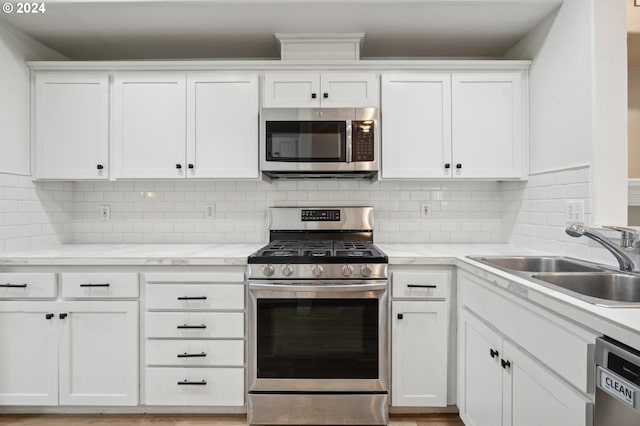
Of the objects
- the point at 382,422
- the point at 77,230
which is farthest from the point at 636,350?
the point at 77,230

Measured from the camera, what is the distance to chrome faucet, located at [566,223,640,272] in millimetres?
1463

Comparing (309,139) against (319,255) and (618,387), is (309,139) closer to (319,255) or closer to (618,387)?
(319,255)

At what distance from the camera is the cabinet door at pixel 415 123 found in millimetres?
2373

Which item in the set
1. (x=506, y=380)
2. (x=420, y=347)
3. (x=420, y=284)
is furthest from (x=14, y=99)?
(x=506, y=380)

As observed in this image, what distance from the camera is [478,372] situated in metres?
1.76

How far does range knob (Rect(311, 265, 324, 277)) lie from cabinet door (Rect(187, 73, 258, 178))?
78 centimetres

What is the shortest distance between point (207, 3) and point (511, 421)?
2.49 meters

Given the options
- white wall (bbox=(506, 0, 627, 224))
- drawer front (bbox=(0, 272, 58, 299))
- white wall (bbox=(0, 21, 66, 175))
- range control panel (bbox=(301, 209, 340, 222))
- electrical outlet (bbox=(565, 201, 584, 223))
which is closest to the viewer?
white wall (bbox=(506, 0, 627, 224))

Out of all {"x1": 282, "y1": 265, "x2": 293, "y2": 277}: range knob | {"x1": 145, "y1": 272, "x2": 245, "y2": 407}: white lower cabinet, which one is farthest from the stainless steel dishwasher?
{"x1": 145, "y1": 272, "x2": 245, "y2": 407}: white lower cabinet

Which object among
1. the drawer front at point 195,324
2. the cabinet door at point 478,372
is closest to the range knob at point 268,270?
the drawer front at point 195,324

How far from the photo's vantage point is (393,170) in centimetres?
238

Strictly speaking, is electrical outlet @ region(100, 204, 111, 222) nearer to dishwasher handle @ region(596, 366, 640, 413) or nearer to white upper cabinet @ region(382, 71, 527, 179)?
white upper cabinet @ region(382, 71, 527, 179)

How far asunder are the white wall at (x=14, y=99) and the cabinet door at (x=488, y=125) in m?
2.76

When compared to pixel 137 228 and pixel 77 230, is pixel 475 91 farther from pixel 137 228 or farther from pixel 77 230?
pixel 77 230
